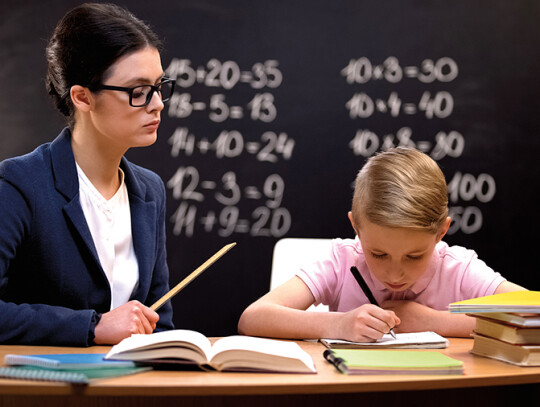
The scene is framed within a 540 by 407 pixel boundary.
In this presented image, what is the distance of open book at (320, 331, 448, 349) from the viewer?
1294 mm

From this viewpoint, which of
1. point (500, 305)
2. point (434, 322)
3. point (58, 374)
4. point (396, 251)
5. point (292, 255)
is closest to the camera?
point (58, 374)

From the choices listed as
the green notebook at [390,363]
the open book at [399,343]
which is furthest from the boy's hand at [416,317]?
the green notebook at [390,363]

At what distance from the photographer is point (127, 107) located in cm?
159

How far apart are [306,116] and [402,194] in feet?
6.07

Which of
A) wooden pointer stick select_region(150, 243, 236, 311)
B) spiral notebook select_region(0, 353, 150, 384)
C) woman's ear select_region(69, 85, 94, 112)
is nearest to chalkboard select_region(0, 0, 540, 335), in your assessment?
woman's ear select_region(69, 85, 94, 112)

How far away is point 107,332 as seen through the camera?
4.25 feet

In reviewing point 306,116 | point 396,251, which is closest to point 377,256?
point 396,251

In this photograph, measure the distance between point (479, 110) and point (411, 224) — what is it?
2.10 meters

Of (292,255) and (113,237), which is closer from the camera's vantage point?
(113,237)

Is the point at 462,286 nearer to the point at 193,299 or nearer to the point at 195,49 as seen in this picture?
the point at 193,299

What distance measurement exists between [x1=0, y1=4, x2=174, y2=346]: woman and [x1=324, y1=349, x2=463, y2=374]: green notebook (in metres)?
0.44

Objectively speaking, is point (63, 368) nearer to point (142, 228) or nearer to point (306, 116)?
point (142, 228)

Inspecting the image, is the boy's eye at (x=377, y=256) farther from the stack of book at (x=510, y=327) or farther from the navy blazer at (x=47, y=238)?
the navy blazer at (x=47, y=238)

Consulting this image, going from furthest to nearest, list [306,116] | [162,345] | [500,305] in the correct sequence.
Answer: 1. [306,116]
2. [500,305]
3. [162,345]
